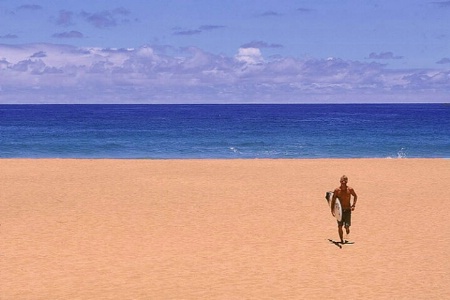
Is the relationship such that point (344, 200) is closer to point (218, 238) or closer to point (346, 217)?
point (346, 217)

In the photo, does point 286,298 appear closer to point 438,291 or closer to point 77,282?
point 438,291

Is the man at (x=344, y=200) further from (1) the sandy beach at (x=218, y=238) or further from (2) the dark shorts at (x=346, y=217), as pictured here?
(1) the sandy beach at (x=218, y=238)

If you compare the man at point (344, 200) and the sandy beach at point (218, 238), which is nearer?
the sandy beach at point (218, 238)

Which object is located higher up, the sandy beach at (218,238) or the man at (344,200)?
the man at (344,200)

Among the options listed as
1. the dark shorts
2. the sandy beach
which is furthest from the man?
the sandy beach

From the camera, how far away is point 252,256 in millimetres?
14758

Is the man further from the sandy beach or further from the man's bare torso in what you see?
the sandy beach

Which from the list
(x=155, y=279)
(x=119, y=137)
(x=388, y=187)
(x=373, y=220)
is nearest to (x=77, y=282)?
(x=155, y=279)

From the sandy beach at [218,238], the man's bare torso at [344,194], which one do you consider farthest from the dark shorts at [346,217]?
the sandy beach at [218,238]

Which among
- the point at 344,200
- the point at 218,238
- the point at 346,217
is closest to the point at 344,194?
the point at 344,200

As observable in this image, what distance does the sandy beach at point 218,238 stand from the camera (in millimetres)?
12344

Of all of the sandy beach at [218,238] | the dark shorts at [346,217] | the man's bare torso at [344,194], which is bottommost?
the sandy beach at [218,238]

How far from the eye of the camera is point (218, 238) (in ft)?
54.7

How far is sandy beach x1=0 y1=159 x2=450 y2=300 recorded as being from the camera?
1234cm
